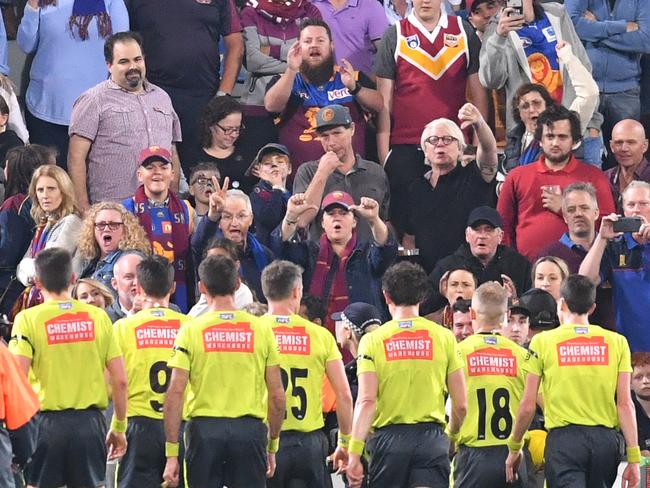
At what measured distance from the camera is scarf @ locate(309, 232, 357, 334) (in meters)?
13.0

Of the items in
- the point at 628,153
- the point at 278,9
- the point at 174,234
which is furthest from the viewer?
the point at 278,9

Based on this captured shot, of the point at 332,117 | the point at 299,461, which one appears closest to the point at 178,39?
the point at 332,117

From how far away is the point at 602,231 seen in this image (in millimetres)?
12930

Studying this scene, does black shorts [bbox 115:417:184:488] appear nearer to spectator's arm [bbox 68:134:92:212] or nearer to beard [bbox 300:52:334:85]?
spectator's arm [bbox 68:134:92:212]

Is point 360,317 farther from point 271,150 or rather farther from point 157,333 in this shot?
point 271,150

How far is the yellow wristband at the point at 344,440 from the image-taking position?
11.0 metres

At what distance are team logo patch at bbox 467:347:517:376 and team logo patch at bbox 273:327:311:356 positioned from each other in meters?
1.09

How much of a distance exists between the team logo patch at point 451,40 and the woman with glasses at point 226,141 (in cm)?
185

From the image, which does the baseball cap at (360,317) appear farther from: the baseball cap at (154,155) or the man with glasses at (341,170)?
the baseball cap at (154,155)

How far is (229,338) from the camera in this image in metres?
10.7

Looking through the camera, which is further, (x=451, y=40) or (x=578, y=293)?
(x=451, y=40)

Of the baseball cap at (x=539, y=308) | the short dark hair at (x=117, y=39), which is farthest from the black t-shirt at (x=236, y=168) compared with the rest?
the baseball cap at (x=539, y=308)

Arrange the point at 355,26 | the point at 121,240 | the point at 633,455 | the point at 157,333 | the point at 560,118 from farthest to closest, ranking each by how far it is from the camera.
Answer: the point at 355,26 < the point at 560,118 < the point at 121,240 < the point at 157,333 < the point at 633,455

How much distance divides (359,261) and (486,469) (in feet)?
7.81
